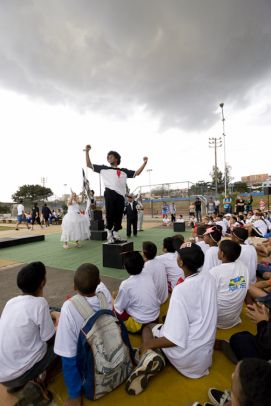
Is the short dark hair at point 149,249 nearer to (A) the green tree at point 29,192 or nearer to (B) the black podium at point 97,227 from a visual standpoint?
(B) the black podium at point 97,227

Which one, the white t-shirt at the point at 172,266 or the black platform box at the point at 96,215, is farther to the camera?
the black platform box at the point at 96,215

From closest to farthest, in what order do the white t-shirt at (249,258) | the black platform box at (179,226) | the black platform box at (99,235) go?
the white t-shirt at (249,258) → the black platform box at (99,235) → the black platform box at (179,226)

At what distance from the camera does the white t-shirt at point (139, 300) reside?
236 cm

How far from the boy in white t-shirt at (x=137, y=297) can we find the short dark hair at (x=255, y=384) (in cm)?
153

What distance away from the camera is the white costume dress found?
7363 millimetres

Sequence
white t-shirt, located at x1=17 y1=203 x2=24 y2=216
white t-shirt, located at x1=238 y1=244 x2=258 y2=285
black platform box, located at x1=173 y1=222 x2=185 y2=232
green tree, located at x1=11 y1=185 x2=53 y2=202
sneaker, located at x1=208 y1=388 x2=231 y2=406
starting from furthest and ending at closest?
1. green tree, located at x1=11 y1=185 x2=53 y2=202
2. white t-shirt, located at x1=17 y1=203 x2=24 y2=216
3. black platform box, located at x1=173 y1=222 x2=185 y2=232
4. white t-shirt, located at x1=238 y1=244 x2=258 y2=285
5. sneaker, located at x1=208 y1=388 x2=231 y2=406

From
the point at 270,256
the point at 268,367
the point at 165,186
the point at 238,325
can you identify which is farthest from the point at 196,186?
the point at 268,367

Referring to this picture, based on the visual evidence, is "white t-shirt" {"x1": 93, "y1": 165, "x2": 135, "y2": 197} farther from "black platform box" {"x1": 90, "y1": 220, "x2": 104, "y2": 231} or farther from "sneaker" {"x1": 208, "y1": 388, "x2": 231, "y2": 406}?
"black platform box" {"x1": 90, "y1": 220, "x2": 104, "y2": 231}

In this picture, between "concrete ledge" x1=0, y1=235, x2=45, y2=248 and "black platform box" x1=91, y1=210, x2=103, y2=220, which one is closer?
"concrete ledge" x1=0, y1=235, x2=45, y2=248

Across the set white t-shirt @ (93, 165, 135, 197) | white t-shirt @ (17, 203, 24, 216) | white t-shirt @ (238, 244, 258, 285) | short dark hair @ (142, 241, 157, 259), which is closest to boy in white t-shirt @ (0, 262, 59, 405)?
short dark hair @ (142, 241, 157, 259)

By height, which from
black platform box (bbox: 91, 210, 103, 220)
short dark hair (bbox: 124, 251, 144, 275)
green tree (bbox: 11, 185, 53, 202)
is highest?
green tree (bbox: 11, 185, 53, 202)

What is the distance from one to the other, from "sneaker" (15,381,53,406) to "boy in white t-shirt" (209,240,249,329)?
1.71 meters

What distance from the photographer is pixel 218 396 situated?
1598mm

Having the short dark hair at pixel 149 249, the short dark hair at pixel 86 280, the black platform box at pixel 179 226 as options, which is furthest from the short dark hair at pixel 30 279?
the black platform box at pixel 179 226
